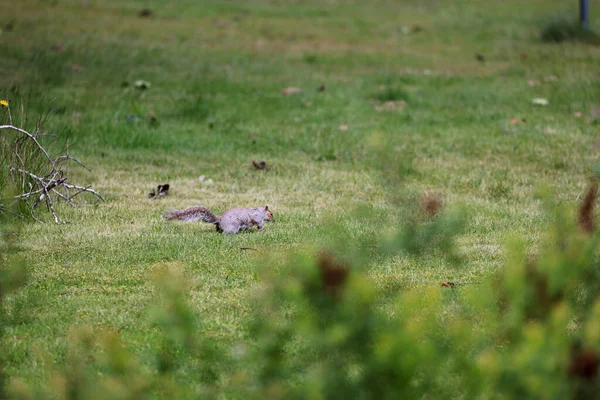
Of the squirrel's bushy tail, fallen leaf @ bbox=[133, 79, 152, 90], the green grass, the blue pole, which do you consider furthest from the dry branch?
the blue pole

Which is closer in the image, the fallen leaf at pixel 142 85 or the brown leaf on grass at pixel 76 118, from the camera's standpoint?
the brown leaf on grass at pixel 76 118

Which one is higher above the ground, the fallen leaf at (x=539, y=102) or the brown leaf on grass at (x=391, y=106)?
the brown leaf on grass at (x=391, y=106)

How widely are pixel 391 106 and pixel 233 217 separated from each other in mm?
5694

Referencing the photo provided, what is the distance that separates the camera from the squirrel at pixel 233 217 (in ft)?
20.8

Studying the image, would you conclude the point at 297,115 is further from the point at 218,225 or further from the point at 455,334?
the point at 455,334

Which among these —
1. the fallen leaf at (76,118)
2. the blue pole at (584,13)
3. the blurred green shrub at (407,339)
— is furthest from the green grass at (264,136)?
the blue pole at (584,13)

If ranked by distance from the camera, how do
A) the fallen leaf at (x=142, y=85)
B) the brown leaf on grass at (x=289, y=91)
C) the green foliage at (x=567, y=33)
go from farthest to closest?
1. the green foliage at (x=567, y=33)
2. the fallen leaf at (x=142, y=85)
3. the brown leaf on grass at (x=289, y=91)

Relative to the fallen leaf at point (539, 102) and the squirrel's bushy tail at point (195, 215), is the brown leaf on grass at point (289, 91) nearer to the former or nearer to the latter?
the fallen leaf at point (539, 102)

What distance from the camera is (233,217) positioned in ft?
20.8

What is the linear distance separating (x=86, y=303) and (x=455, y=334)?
2.88 metres

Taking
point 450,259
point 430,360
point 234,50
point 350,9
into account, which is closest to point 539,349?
point 430,360

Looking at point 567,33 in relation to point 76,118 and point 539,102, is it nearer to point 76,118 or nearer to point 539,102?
point 539,102

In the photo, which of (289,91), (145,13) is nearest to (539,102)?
(289,91)

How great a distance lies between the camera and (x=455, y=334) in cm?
248
